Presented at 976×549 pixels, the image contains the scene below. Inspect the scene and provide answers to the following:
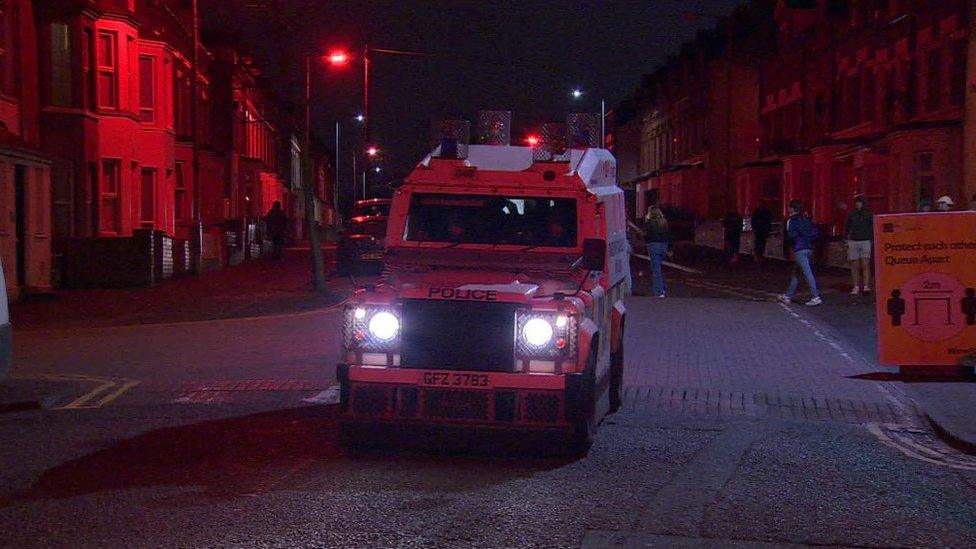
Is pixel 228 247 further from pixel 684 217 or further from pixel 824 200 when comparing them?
pixel 684 217

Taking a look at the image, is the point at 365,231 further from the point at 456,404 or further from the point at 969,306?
the point at 456,404

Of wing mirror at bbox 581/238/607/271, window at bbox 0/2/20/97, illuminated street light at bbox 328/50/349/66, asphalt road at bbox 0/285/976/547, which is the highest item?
illuminated street light at bbox 328/50/349/66

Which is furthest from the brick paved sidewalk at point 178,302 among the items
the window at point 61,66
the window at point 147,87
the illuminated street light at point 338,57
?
the window at point 147,87

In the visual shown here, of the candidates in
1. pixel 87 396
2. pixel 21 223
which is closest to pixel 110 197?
pixel 21 223

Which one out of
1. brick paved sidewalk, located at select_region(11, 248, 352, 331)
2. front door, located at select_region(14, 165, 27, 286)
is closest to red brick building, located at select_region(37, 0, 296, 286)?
brick paved sidewalk, located at select_region(11, 248, 352, 331)

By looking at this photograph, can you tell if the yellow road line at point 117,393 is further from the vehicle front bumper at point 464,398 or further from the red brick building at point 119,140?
the red brick building at point 119,140

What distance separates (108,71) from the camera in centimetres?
2888

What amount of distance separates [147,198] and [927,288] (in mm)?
24996

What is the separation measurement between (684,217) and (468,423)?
5667 centimetres

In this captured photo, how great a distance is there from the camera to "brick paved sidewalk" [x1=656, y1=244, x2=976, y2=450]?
1013cm

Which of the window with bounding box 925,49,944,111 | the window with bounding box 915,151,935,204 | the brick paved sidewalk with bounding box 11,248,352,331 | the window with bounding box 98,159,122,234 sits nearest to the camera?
the brick paved sidewalk with bounding box 11,248,352,331

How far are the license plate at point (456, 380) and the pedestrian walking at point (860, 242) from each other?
49.2 ft

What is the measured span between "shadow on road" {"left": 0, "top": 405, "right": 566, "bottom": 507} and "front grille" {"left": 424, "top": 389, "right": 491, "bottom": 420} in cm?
36

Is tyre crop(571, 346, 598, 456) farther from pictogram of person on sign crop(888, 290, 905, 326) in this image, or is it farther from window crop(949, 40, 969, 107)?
window crop(949, 40, 969, 107)
